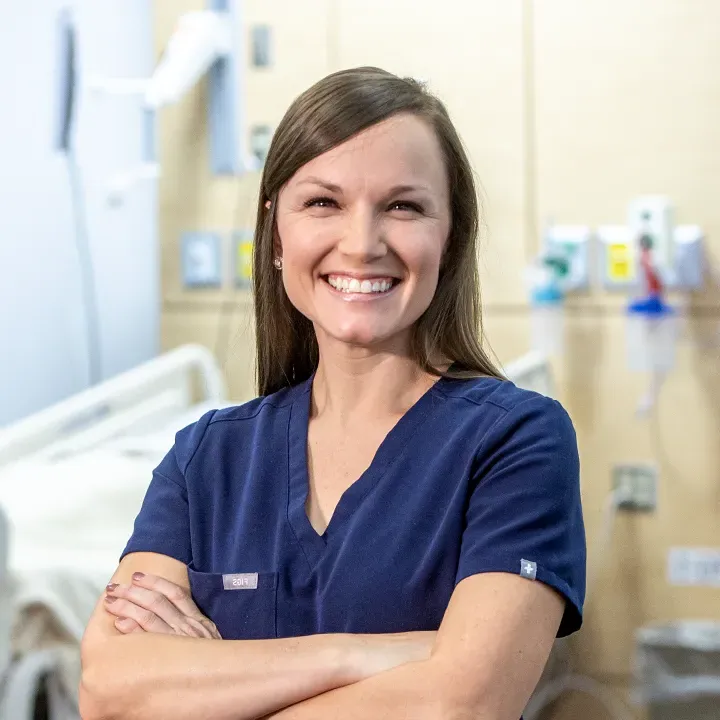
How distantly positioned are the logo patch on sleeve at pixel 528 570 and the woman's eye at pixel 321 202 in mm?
414

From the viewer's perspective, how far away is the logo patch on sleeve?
1.06 m

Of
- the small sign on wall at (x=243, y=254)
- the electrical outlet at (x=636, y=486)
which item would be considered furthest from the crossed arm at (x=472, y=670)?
the small sign on wall at (x=243, y=254)

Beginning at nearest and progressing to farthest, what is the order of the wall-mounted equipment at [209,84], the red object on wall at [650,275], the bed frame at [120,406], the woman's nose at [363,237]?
the woman's nose at [363,237] → the bed frame at [120,406] → the red object on wall at [650,275] → the wall-mounted equipment at [209,84]

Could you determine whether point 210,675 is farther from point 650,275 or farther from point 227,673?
point 650,275

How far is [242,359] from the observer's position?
10.5 feet

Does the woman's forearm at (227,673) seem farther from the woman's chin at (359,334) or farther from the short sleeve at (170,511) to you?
the woman's chin at (359,334)

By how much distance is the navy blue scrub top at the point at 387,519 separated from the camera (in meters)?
1.10

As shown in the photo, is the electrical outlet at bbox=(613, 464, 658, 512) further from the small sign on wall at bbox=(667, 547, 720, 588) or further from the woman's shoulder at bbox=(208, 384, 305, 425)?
the woman's shoulder at bbox=(208, 384, 305, 425)

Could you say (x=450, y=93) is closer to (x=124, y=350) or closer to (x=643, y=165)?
(x=643, y=165)

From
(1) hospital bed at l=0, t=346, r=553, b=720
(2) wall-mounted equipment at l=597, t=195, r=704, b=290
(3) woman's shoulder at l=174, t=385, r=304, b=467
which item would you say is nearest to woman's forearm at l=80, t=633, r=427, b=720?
(3) woman's shoulder at l=174, t=385, r=304, b=467

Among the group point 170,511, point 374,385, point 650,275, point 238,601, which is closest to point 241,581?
point 238,601

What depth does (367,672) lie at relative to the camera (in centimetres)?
105

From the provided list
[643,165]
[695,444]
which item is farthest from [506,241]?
[695,444]

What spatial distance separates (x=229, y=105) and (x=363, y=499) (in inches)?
81.6
